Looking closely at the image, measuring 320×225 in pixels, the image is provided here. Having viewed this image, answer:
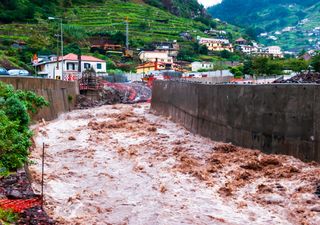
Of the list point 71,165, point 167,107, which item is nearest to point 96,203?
point 71,165

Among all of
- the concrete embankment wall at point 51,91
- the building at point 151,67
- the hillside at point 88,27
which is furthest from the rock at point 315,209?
the building at point 151,67

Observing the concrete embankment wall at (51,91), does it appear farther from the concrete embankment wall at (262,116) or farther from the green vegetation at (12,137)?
the concrete embankment wall at (262,116)

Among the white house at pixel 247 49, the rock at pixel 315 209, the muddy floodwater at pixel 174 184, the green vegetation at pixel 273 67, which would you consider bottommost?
the muddy floodwater at pixel 174 184

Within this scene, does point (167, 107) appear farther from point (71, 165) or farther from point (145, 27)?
point (145, 27)

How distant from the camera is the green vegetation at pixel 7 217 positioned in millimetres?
8929

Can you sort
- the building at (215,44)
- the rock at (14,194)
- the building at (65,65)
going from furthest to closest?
the building at (215,44)
the building at (65,65)
the rock at (14,194)

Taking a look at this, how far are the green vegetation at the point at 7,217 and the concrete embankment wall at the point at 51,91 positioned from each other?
1808 centimetres

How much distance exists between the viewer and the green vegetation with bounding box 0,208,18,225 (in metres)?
8.93

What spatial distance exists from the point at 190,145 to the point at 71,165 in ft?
21.9

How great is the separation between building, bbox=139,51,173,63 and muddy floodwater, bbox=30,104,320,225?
10079 cm

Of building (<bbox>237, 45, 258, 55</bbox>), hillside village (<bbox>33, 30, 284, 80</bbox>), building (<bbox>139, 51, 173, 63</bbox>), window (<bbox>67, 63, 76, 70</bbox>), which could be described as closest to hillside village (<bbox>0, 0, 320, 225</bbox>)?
hillside village (<bbox>33, 30, 284, 80</bbox>)

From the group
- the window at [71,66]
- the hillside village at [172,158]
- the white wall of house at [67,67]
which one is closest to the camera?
the hillside village at [172,158]

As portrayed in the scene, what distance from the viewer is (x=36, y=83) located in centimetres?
3216

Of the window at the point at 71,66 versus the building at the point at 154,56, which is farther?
the building at the point at 154,56
